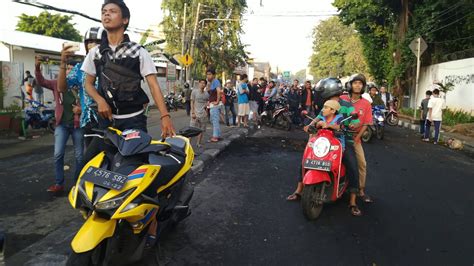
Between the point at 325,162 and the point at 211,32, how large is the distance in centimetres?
2996

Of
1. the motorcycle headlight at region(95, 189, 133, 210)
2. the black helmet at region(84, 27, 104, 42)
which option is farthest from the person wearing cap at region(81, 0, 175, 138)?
the motorcycle headlight at region(95, 189, 133, 210)

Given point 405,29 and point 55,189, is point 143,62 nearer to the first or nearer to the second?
point 55,189

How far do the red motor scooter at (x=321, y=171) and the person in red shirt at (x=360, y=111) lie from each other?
50 cm

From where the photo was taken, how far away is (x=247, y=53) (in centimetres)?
3534

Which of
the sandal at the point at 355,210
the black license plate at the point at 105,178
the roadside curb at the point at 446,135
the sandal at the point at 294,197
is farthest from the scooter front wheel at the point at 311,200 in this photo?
the roadside curb at the point at 446,135

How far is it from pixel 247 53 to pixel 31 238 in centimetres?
3305

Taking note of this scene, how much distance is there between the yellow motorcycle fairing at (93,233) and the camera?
2.22 meters

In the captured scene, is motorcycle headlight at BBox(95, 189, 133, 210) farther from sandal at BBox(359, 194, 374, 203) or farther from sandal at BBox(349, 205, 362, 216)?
sandal at BBox(359, 194, 374, 203)

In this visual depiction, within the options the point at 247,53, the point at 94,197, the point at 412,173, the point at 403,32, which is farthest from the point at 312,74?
the point at 94,197

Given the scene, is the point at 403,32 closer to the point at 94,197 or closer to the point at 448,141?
the point at 448,141

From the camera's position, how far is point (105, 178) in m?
2.36

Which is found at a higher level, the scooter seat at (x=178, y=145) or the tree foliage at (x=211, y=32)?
the tree foliage at (x=211, y=32)

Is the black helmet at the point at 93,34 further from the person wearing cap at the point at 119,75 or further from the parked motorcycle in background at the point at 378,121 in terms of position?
the parked motorcycle in background at the point at 378,121

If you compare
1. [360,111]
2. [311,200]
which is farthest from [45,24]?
[311,200]
